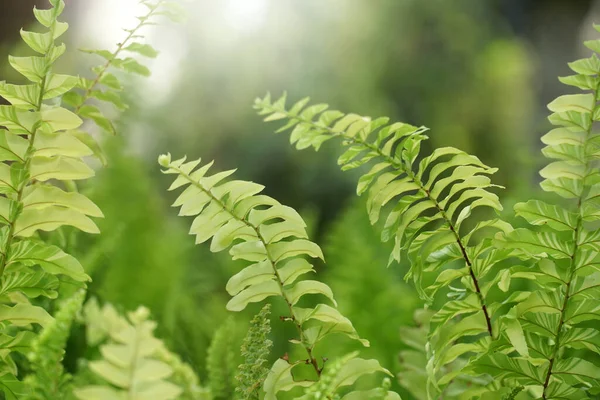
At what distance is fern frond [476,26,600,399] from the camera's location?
32 cm

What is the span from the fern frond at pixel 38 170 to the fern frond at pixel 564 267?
8.9 inches

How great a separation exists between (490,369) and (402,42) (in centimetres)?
314

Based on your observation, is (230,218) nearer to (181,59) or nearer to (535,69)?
(181,59)

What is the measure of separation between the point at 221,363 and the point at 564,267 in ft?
0.80

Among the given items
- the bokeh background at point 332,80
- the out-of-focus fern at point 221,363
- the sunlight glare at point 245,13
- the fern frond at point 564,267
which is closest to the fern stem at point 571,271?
the fern frond at point 564,267

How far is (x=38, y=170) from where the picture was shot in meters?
0.30

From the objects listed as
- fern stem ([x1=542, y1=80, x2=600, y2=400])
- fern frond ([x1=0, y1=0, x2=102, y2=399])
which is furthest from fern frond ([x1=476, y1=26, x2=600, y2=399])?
fern frond ([x1=0, y1=0, x2=102, y2=399])

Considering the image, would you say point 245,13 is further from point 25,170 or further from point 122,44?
point 25,170

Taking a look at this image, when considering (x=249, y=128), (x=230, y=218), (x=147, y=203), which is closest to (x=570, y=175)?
(x=230, y=218)

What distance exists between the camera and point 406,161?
34cm

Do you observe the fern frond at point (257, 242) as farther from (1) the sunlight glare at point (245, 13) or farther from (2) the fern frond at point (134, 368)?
(1) the sunlight glare at point (245, 13)

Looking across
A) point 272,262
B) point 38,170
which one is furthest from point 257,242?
point 38,170

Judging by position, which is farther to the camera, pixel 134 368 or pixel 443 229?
pixel 443 229

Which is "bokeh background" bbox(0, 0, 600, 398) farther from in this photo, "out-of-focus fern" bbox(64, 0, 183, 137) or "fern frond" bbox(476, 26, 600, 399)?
"fern frond" bbox(476, 26, 600, 399)
